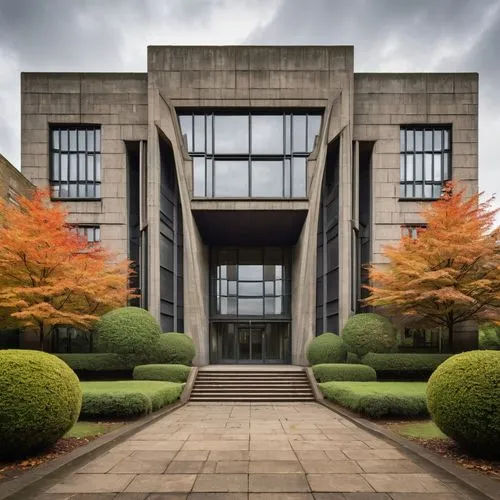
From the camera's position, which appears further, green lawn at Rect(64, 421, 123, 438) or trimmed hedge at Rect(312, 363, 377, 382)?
trimmed hedge at Rect(312, 363, 377, 382)

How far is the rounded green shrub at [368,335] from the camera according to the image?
1986 cm

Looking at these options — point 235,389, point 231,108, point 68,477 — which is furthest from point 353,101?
point 68,477

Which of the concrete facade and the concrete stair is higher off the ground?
the concrete facade

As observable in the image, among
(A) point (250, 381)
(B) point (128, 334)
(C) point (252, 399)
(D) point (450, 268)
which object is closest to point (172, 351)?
(B) point (128, 334)

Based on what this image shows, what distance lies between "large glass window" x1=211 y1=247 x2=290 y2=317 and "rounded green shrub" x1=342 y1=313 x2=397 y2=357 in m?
9.55

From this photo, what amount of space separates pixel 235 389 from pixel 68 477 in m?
12.4

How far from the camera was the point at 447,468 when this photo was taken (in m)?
7.19

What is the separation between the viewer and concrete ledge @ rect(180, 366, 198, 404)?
17808 millimetres

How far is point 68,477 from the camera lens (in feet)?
23.2

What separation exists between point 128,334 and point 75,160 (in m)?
11.5

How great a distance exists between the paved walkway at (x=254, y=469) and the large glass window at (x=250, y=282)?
58.1 feet

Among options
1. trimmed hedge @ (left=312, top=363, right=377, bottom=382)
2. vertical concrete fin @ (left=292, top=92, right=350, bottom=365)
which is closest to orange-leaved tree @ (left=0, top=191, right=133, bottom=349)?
vertical concrete fin @ (left=292, top=92, right=350, bottom=365)

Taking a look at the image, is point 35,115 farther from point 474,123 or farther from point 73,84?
point 474,123

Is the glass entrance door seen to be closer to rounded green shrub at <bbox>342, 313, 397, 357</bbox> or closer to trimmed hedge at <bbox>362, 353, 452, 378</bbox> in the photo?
rounded green shrub at <bbox>342, 313, 397, 357</bbox>
